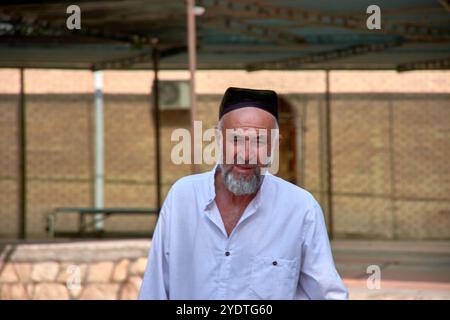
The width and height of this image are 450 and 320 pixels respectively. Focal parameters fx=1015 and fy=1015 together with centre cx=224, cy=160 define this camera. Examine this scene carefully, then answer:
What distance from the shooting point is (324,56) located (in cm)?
1515

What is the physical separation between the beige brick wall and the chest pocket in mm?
12943

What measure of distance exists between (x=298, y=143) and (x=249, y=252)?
13.5m

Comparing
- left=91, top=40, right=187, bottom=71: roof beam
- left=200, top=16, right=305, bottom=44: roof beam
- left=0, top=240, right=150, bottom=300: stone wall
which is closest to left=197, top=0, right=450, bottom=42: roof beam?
left=200, top=16, right=305, bottom=44: roof beam

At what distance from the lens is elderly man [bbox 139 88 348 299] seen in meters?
2.91

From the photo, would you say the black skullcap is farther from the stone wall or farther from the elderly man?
the stone wall

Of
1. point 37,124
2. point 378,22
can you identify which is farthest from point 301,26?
point 37,124

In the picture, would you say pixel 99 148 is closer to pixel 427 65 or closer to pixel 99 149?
pixel 99 149

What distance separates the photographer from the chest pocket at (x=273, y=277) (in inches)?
114

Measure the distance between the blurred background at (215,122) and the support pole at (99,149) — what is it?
0.02 meters

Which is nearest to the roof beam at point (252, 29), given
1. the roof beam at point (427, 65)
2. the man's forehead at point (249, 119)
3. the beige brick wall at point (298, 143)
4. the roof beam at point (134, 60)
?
the roof beam at point (134, 60)

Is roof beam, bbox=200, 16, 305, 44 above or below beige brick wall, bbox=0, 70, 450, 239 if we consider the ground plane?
above

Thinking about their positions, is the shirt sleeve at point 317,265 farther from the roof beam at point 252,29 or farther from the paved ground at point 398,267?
the roof beam at point 252,29

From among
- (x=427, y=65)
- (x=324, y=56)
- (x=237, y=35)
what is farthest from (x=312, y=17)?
(x=427, y=65)
